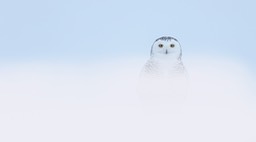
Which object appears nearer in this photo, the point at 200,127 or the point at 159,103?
the point at 200,127

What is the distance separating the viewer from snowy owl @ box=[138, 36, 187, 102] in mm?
3041

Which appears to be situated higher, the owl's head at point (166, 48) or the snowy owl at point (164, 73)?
the owl's head at point (166, 48)

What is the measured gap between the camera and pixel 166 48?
3.02 metres

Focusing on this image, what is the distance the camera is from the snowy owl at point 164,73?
3.04 m

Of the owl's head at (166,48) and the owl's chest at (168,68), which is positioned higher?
the owl's head at (166,48)

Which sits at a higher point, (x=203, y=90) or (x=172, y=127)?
(x=203, y=90)

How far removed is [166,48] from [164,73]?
0.13m

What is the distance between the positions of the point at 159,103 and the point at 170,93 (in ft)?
0.24

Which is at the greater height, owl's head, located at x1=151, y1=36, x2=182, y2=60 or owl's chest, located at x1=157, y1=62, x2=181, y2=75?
owl's head, located at x1=151, y1=36, x2=182, y2=60

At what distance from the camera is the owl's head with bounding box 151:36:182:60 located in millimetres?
3023

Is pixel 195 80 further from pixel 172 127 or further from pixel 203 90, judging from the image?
pixel 172 127

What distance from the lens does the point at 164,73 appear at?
3.07m

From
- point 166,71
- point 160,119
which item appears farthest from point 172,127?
point 166,71

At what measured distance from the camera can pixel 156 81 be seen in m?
3.08
